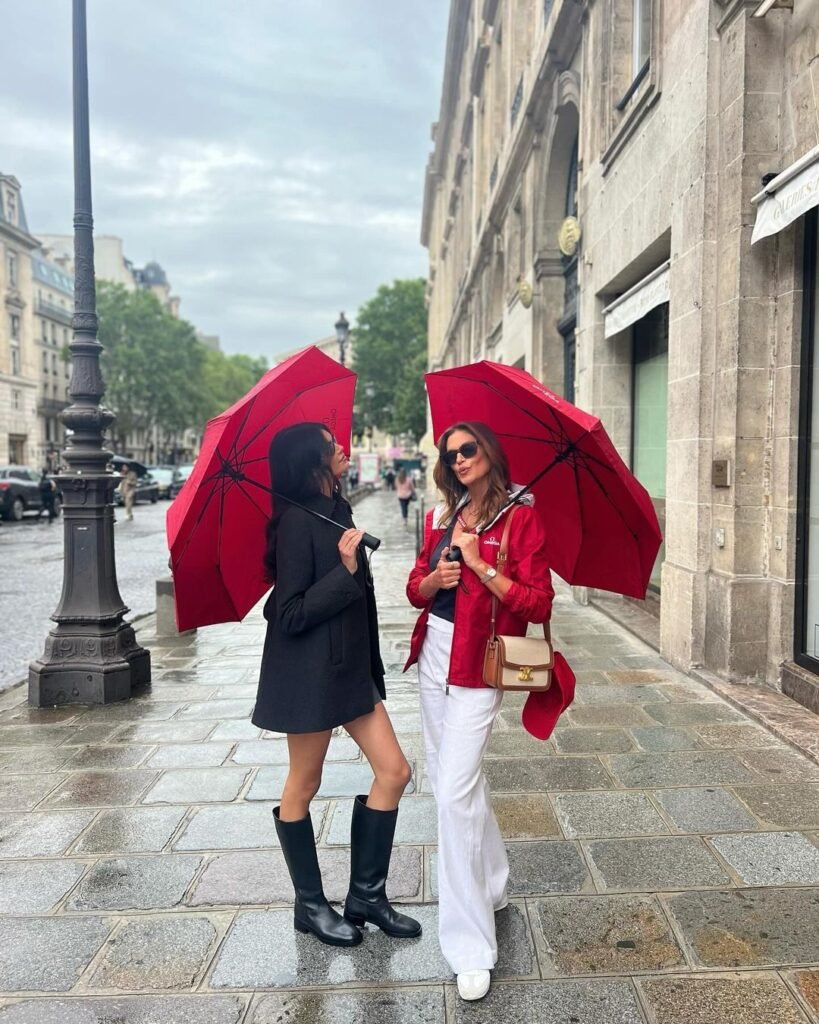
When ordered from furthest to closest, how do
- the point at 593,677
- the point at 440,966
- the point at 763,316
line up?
1. the point at 593,677
2. the point at 763,316
3. the point at 440,966

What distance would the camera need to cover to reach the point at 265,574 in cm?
290

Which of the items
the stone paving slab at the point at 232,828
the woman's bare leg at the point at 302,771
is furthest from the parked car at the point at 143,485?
the woman's bare leg at the point at 302,771

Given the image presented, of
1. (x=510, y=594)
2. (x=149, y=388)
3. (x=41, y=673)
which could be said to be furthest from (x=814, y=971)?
(x=149, y=388)

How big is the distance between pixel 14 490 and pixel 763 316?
975 inches

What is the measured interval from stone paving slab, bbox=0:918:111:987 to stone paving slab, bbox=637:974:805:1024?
1.86 m

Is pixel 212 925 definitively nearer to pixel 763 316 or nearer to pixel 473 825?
pixel 473 825

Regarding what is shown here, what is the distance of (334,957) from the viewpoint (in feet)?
9.23

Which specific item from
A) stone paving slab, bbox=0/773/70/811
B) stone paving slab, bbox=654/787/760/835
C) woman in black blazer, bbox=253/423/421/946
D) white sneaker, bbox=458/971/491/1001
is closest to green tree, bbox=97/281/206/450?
stone paving slab, bbox=0/773/70/811

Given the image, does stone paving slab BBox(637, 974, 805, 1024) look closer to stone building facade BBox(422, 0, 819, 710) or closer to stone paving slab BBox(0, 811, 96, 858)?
stone paving slab BBox(0, 811, 96, 858)

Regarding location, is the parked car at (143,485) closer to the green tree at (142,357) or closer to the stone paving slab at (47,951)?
the green tree at (142,357)

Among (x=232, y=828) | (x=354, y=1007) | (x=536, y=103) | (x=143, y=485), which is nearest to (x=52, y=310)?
(x=143, y=485)

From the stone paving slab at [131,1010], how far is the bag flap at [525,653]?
1.35 metres

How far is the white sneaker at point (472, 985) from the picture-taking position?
253cm

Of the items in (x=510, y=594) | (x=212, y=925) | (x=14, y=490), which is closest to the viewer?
(x=510, y=594)
